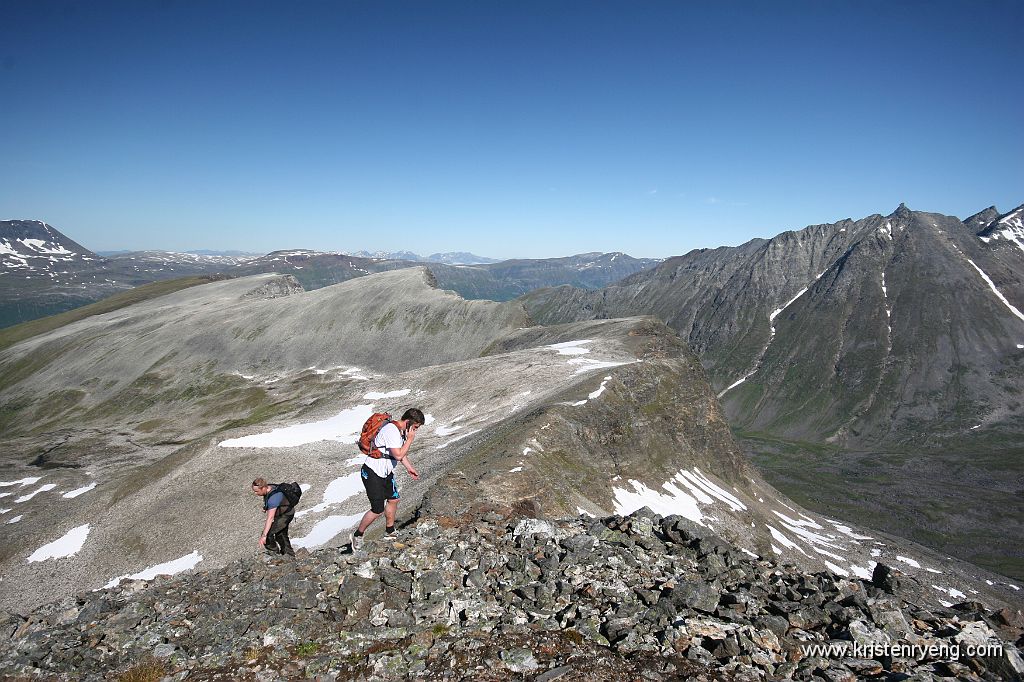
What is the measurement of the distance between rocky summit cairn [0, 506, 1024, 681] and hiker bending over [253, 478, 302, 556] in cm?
165

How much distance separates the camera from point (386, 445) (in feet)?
56.1

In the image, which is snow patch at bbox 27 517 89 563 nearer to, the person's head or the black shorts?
the black shorts

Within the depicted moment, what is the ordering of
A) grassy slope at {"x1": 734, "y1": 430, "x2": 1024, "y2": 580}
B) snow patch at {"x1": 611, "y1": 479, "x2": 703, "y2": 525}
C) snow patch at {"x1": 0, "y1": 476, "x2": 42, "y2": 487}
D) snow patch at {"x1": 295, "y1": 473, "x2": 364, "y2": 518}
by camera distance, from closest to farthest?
snow patch at {"x1": 295, "y1": 473, "x2": 364, "y2": 518} → snow patch at {"x1": 611, "y1": 479, "x2": 703, "y2": 525} → snow patch at {"x1": 0, "y1": 476, "x2": 42, "y2": 487} → grassy slope at {"x1": 734, "y1": 430, "x2": 1024, "y2": 580}

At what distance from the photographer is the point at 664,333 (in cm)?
9488

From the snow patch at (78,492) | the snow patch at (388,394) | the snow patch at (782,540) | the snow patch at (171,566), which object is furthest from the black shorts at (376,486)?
the snow patch at (78,492)

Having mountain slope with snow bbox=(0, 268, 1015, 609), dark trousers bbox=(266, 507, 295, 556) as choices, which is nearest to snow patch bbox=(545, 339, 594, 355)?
mountain slope with snow bbox=(0, 268, 1015, 609)

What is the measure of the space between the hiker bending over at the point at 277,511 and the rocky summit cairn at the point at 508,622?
165 cm

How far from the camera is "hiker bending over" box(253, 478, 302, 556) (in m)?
17.8

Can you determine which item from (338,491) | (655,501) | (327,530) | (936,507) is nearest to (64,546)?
(338,491)

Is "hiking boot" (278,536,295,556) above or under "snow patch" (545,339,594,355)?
above

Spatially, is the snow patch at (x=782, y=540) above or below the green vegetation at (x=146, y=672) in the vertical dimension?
below

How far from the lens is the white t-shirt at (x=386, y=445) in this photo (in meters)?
17.0

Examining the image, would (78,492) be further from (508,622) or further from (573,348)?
(508,622)

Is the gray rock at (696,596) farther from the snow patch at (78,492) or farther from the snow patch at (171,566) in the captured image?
the snow patch at (78,492)
